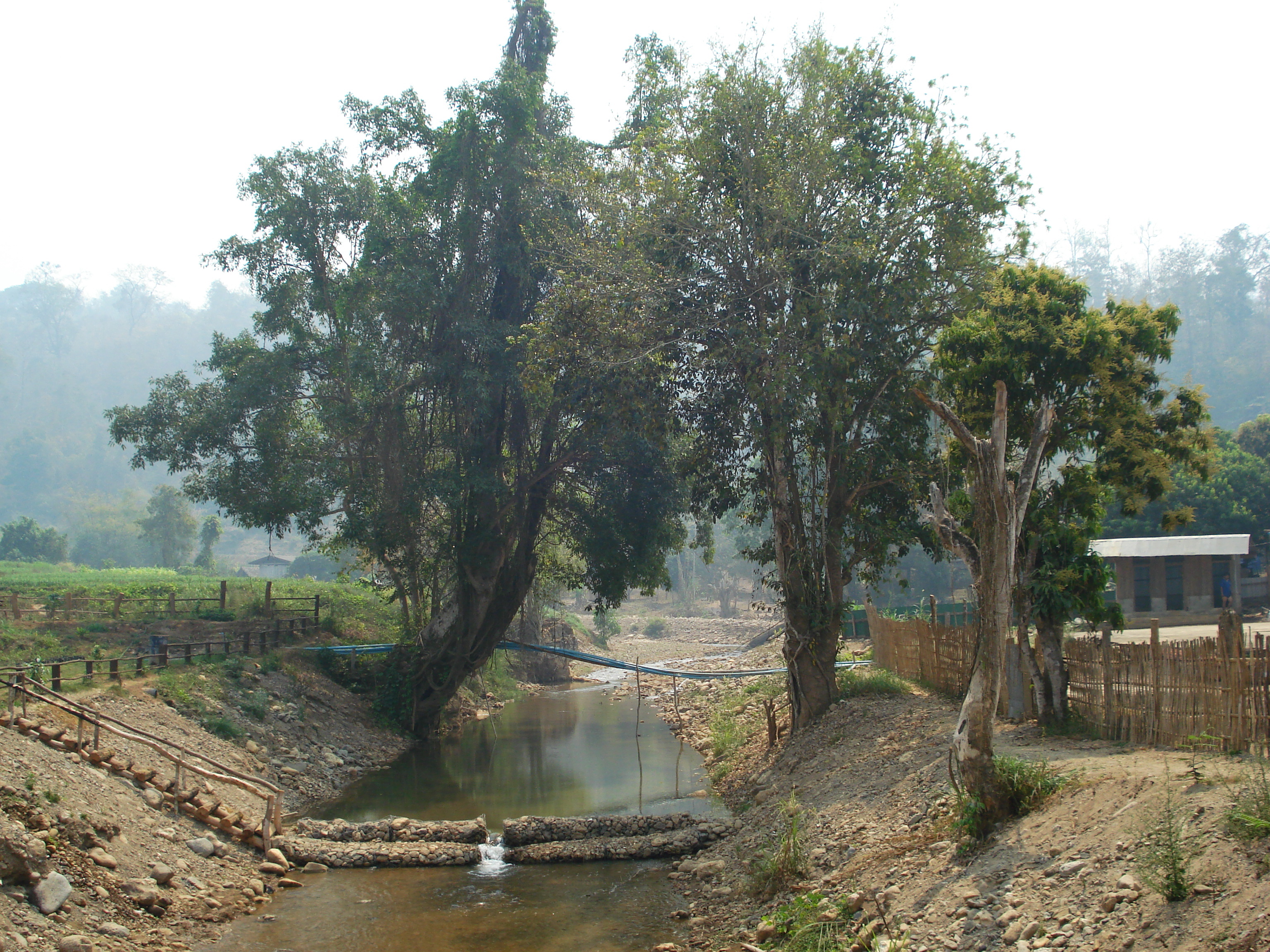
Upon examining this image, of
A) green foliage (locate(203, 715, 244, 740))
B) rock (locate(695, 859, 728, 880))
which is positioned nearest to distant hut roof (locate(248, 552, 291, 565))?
green foliage (locate(203, 715, 244, 740))

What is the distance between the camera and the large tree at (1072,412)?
10648mm

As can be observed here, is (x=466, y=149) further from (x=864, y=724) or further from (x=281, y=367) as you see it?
(x=864, y=724)

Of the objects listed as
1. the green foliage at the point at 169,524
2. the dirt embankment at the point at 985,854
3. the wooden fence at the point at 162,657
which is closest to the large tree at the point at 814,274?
the dirt embankment at the point at 985,854

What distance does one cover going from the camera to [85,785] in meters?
10.7

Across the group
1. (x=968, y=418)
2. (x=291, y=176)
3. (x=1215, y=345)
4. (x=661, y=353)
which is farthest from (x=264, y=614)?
(x=1215, y=345)

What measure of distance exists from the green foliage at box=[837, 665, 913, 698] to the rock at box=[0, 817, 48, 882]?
1146 cm

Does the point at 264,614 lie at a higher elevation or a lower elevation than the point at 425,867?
higher

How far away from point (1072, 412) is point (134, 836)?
1261 cm

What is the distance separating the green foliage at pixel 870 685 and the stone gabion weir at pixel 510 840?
11.5ft

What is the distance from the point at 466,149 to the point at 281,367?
21.8 ft

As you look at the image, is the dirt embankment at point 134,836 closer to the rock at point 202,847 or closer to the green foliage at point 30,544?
the rock at point 202,847

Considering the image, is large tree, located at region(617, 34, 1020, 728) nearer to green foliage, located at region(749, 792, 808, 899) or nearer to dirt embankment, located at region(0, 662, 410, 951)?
green foliage, located at region(749, 792, 808, 899)

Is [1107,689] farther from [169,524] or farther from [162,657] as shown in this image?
[169,524]

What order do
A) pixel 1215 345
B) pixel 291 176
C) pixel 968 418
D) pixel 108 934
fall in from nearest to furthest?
1. pixel 108 934
2. pixel 968 418
3. pixel 291 176
4. pixel 1215 345
